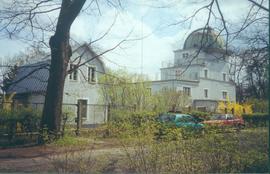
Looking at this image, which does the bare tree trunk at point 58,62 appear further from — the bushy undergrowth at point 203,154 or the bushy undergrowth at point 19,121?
the bushy undergrowth at point 203,154

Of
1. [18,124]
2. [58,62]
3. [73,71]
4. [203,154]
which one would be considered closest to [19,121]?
[18,124]

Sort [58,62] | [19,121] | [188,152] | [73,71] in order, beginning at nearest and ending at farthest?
[188,152] → [19,121] → [58,62] → [73,71]

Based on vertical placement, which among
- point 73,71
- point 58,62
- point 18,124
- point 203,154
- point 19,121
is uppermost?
point 58,62

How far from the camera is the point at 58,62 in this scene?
18.0m

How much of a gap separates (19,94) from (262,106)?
105 ft

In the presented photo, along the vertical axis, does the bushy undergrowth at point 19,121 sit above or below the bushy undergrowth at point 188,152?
above

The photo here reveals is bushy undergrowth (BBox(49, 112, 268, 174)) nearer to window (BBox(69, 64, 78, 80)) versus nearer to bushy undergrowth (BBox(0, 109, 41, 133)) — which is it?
bushy undergrowth (BBox(0, 109, 41, 133))

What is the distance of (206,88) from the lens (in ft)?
184

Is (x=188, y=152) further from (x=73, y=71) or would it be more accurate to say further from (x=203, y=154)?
(x=73, y=71)

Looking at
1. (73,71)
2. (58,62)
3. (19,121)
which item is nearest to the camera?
(19,121)

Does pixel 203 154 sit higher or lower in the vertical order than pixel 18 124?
lower

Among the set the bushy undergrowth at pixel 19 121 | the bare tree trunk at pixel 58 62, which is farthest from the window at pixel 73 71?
the bushy undergrowth at pixel 19 121

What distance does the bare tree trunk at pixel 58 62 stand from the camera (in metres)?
17.6

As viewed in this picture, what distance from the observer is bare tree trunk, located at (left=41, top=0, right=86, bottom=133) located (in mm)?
17641
